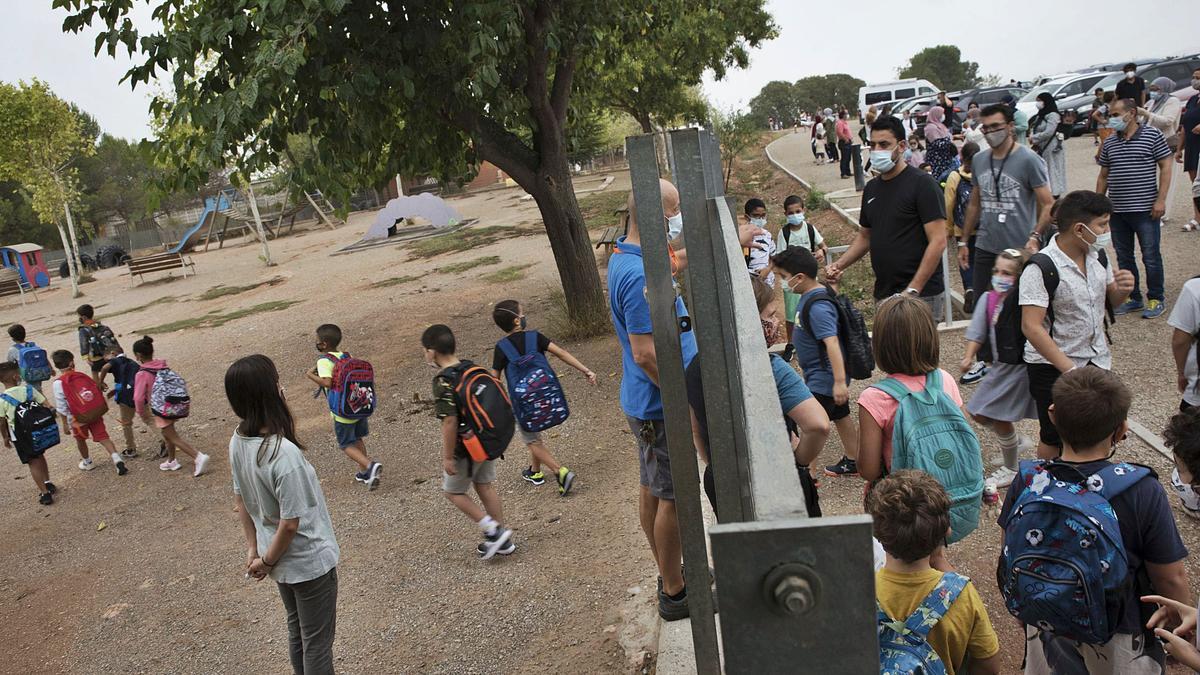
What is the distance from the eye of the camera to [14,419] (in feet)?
24.6

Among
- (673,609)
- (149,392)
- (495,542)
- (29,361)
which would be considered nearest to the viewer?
(673,609)

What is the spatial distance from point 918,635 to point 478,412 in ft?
10.5

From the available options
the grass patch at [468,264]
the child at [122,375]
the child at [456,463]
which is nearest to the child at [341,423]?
the child at [456,463]

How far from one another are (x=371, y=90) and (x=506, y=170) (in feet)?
8.33

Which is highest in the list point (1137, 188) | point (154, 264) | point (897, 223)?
point (154, 264)

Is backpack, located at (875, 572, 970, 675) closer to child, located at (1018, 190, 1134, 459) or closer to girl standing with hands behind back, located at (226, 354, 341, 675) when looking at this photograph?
child, located at (1018, 190, 1134, 459)

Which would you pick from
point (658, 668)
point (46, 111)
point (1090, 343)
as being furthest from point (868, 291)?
point (46, 111)

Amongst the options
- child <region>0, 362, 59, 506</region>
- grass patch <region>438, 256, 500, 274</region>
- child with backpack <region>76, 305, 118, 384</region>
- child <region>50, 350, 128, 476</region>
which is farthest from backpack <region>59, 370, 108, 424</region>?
grass patch <region>438, 256, 500, 274</region>

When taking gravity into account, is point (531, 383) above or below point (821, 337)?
below

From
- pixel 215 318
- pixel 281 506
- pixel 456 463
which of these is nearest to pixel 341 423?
pixel 456 463

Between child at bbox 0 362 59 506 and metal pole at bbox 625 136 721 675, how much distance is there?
790 centimetres

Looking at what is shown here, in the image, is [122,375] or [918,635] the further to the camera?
[122,375]

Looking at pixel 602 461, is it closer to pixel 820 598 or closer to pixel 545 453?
pixel 545 453

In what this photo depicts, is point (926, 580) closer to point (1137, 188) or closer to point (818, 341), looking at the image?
point (818, 341)
